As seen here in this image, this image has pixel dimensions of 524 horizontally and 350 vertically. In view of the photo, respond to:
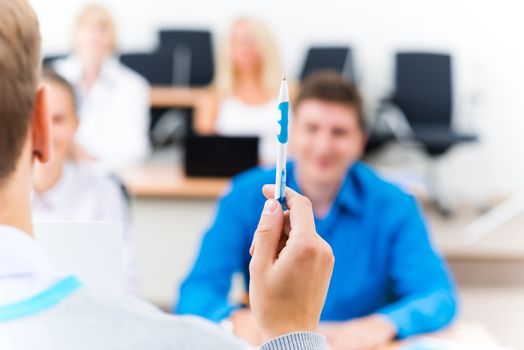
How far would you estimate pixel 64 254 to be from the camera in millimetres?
634

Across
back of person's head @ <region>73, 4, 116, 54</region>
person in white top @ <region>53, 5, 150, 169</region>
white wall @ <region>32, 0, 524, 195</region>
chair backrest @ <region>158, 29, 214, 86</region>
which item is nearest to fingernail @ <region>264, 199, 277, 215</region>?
person in white top @ <region>53, 5, 150, 169</region>

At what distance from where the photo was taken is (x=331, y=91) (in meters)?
1.48

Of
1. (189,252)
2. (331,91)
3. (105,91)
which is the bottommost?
(189,252)

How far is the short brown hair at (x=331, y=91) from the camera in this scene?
1478 millimetres

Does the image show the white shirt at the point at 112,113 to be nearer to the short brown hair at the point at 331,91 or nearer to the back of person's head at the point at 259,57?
the back of person's head at the point at 259,57

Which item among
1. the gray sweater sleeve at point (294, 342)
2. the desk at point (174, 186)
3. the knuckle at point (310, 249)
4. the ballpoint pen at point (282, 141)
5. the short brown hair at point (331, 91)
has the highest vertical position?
the ballpoint pen at point (282, 141)

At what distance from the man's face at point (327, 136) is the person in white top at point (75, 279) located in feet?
3.06

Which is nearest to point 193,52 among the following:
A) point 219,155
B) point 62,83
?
point 219,155

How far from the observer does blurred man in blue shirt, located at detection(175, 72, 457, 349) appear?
49.4 inches

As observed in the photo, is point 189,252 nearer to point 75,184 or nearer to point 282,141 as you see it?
point 75,184

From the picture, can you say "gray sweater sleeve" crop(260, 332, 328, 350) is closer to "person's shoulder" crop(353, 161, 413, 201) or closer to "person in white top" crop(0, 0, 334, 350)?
"person in white top" crop(0, 0, 334, 350)

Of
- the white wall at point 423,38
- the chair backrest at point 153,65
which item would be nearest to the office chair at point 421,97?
the white wall at point 423,38

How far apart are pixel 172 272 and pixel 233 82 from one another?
0.99 metres

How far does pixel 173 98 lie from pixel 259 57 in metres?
1.33
